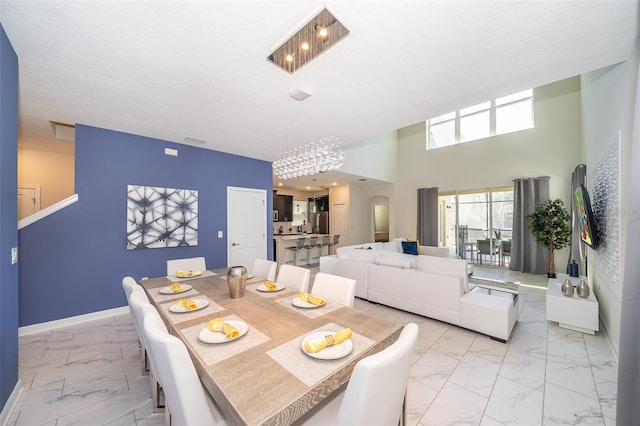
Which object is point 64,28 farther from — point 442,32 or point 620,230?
point 620,230

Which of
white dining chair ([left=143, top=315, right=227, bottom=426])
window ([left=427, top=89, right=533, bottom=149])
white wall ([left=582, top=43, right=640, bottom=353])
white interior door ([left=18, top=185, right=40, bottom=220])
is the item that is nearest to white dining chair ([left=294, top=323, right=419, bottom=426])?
white dining chair ([left=143, top=315, right=227, bottom=426])

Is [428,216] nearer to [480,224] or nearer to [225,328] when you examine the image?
[480,224]

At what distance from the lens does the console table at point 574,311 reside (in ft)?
8.87

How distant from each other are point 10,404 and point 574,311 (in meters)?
5.30

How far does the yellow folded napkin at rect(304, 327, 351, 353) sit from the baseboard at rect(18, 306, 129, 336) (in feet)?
12.2

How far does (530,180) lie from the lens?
5910 mm

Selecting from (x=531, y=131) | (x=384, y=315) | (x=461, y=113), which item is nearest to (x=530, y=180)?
(x=531, y=131)

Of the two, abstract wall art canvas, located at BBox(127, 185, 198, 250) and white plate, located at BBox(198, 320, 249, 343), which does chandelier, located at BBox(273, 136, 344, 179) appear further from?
white plate, located at BBox(198, 320, 249, 343)

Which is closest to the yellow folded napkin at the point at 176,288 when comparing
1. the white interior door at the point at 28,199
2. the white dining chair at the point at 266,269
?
the white dining chair at the point at 266,269

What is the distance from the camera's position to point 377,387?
2.83 feet

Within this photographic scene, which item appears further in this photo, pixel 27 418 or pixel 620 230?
pixel 620 230

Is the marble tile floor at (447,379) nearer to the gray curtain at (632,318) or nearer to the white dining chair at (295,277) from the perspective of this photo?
the gray curtain at (632,318)

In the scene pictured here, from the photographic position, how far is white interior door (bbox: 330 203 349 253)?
839 centimetres

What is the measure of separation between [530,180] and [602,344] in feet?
15.0
